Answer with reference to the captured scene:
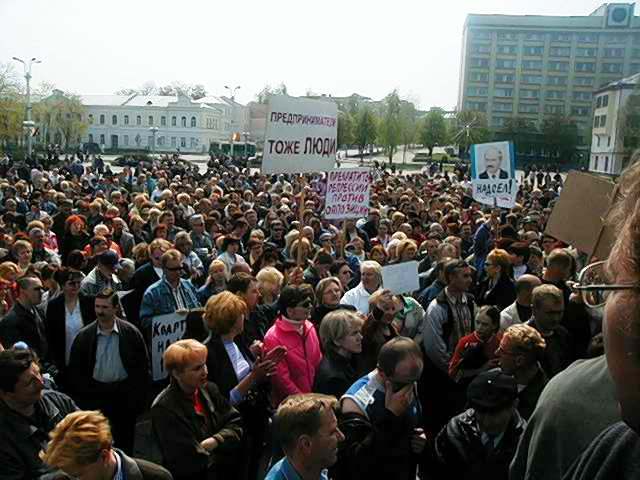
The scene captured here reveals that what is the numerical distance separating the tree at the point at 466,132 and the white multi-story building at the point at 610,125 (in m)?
16.2

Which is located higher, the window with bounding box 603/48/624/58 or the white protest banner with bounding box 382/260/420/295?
the window with bounding box 603/48/624/58

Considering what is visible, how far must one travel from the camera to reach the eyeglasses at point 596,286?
98cm

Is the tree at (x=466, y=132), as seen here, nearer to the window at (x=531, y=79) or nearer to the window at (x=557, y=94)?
the window at (x=531, y=79)

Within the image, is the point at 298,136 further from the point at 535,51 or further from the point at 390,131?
the point at 535,51

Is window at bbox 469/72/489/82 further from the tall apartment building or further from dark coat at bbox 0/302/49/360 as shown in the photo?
dark coat at bbox 0/302/49/360

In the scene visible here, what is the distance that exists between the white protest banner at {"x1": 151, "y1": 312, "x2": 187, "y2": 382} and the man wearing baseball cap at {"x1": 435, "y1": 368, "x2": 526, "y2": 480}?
3.16 m

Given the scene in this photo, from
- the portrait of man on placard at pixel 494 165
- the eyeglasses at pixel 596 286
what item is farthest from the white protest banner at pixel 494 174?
the eyeglasses at pixel 596 286

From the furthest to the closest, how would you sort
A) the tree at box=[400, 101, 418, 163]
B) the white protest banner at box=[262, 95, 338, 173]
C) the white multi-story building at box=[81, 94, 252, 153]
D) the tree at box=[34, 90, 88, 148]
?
the white multi-story building at box=[81, 94, 252, 153] → the tree at box=[34, 90, 88, 148] → the tree at box=[400, 101, 418, 163] → the white protest banner at box=[262, 95, 338, 173]

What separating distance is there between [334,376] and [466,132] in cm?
8829

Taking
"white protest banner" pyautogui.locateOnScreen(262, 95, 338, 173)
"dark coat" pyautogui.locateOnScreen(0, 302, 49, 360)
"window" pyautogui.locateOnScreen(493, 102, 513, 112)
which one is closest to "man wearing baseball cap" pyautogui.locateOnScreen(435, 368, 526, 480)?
"dark coat" pyautogui.locateOnScreen(0, 302, 49, 360)

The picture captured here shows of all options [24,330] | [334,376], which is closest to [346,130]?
[24,330]

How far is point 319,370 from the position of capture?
455 cm

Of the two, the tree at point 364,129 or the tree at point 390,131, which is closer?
the tree at point 364,129

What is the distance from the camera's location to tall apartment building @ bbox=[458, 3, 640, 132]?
385 ft
